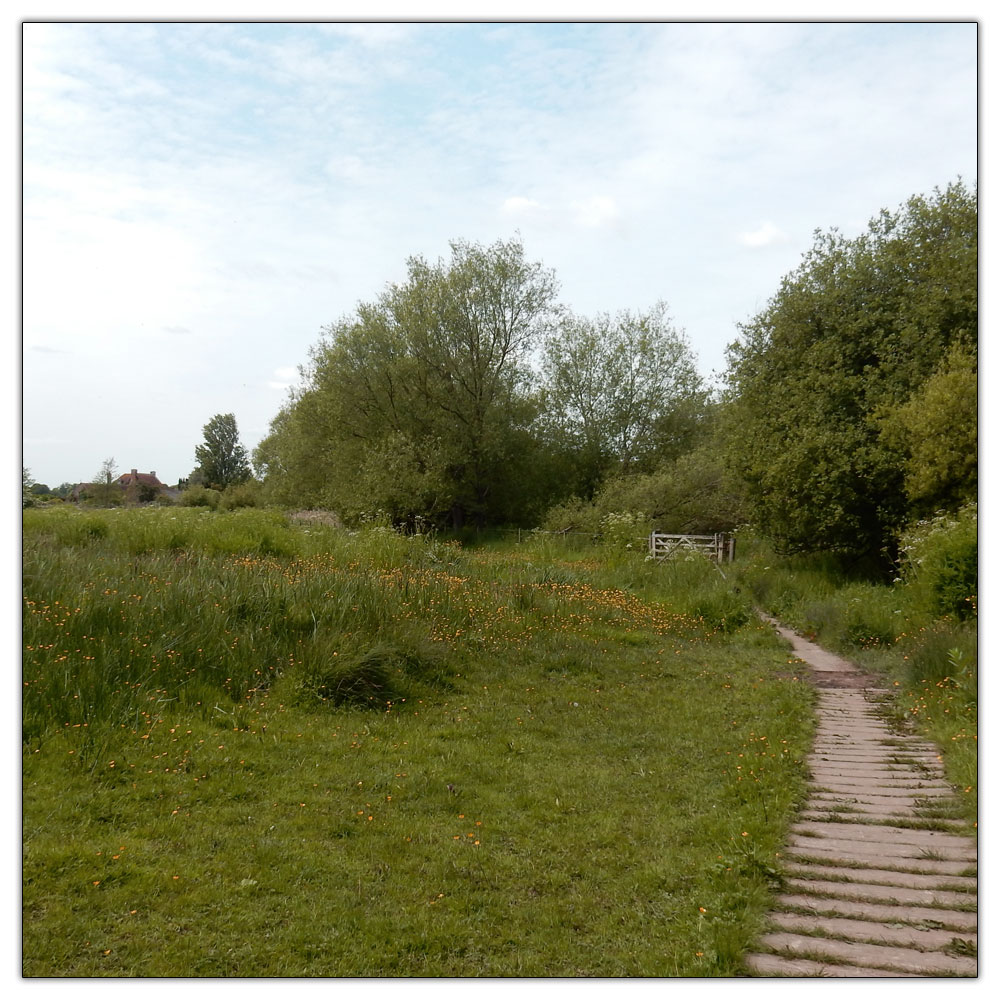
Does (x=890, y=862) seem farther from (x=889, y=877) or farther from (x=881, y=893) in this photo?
(x=881, y=893)

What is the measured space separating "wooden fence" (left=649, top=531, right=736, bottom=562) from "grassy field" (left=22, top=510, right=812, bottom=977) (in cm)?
1063

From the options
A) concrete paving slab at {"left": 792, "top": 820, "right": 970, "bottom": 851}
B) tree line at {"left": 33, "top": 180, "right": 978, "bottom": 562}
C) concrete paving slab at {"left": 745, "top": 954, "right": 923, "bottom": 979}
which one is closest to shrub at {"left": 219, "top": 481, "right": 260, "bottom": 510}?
tree line at {"left": 33, "top": 180, "right": 978, "bottom": 562}

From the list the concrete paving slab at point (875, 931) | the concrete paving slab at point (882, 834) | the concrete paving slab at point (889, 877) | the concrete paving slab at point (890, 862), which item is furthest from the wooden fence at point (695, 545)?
the concrete paving slab at point (875, 931)

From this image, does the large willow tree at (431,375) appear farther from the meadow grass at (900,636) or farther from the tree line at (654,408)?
the meadow grass at (900,636)

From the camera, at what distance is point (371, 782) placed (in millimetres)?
6098

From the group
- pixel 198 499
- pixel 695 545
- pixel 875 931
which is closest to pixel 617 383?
pixel 695 545

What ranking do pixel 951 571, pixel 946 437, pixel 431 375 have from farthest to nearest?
pixel 431 375, pixel 946 437, pixel 951 571

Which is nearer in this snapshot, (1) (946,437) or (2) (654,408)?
(1) (946,437)

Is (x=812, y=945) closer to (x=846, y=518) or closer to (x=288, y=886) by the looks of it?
(x=288, y=886)

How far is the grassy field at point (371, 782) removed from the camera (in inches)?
157

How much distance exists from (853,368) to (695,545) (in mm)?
7893

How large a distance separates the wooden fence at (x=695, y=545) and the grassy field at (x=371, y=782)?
10.6 metres

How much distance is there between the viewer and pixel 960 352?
41.4ft

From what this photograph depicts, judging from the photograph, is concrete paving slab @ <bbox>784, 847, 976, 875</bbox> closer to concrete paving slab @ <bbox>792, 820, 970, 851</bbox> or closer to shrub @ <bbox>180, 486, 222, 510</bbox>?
concrete paving slab @ <bbox>792, 820, 970, 851</bbox>
